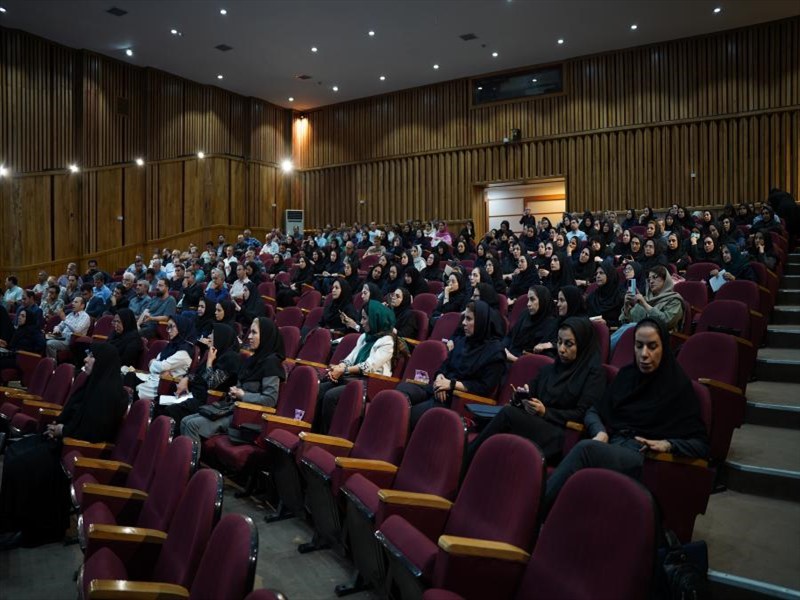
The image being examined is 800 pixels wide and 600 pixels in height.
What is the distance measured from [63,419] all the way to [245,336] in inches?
104

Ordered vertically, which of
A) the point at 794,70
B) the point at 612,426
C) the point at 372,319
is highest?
the point at 794,70

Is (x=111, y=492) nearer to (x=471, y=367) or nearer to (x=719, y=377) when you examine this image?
(x=471, y=367)

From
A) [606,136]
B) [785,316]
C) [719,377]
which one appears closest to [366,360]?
[719,377]

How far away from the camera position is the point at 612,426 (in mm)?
2369

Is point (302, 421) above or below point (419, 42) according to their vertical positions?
below

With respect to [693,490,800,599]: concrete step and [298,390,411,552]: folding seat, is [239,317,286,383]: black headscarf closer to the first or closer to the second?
[298,390,411,552]: folding seat

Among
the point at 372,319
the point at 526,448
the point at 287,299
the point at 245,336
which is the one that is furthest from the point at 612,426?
the point at 287,299

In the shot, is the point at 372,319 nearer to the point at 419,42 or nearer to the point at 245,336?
the point at 245,336

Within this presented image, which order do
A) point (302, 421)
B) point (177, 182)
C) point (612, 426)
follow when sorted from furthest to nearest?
point (177, 182) → point (302, 421) → point (612, 426)

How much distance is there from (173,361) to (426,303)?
2.34m

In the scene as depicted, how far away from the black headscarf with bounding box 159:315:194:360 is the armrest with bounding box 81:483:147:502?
7.37ft

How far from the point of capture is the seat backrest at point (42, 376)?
458 cm

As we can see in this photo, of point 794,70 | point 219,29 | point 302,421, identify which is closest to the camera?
point 302,421

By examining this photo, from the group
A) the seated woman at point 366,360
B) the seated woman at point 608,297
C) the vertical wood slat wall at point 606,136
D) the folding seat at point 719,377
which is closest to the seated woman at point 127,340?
the seated woman at point 366,360
